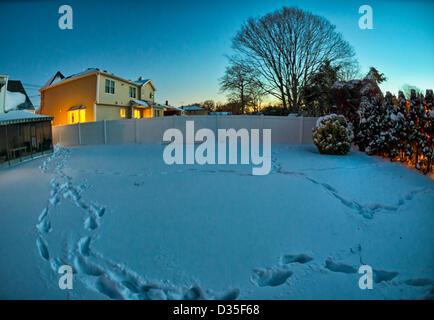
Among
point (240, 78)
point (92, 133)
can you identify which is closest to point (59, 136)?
point (92, 133)

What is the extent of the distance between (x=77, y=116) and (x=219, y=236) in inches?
752

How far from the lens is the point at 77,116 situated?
17938mm

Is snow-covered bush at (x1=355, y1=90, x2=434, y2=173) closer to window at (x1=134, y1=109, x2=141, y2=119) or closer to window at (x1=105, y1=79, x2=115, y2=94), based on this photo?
window at (x1=105, y1=79, x2=115, y2=94)

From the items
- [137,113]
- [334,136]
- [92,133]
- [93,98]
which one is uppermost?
[93,98]

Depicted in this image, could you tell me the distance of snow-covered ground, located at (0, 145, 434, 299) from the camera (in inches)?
84.4

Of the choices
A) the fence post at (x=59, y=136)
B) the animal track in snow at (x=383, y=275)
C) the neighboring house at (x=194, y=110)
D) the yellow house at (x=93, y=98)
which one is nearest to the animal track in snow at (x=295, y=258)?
the animal track in snow at (x=383, y=275)

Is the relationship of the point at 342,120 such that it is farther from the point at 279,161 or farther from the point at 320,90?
the point at 320,90

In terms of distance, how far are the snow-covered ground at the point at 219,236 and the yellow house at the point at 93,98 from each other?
13.7 m

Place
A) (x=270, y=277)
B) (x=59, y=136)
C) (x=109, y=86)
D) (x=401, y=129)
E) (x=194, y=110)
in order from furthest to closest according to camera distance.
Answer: (x=194, y=110), (x=109, y=86), (x=59, y=136), (x=401, y=129), (x=270, y=277)

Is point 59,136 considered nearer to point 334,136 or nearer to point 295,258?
point 334,136

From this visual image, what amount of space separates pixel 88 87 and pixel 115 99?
6.57 feet

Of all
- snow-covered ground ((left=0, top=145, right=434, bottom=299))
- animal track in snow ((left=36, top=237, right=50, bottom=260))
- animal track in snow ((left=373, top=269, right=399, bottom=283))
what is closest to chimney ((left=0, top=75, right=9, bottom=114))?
snow-covered ground ((left=0, top=145, right=434, bottom=299))

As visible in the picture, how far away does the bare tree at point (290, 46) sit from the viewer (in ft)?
46.1

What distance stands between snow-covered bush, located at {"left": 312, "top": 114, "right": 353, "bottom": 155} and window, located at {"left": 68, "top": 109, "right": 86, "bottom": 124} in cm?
1694
